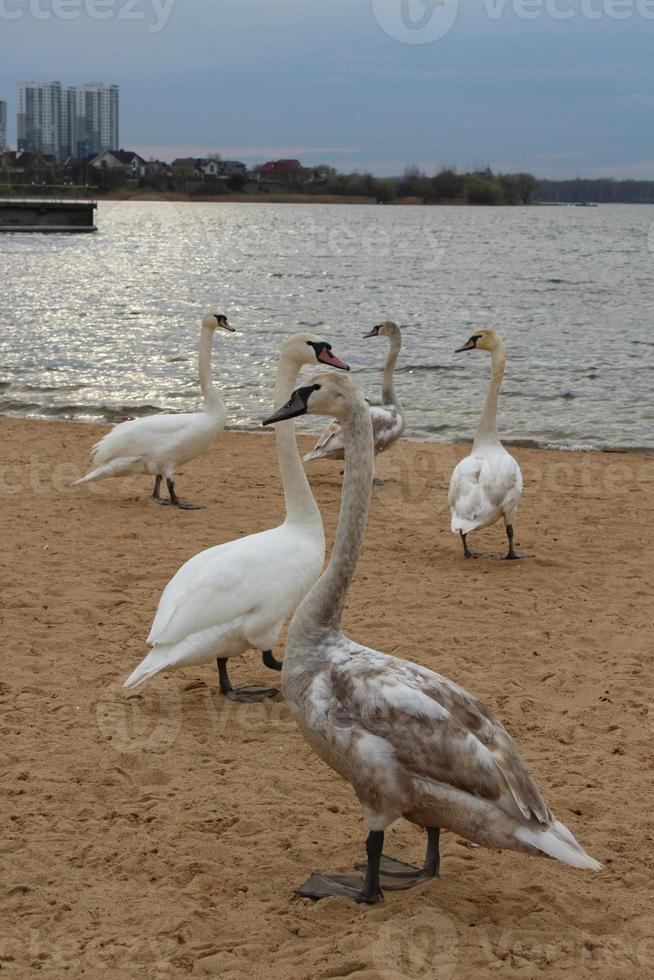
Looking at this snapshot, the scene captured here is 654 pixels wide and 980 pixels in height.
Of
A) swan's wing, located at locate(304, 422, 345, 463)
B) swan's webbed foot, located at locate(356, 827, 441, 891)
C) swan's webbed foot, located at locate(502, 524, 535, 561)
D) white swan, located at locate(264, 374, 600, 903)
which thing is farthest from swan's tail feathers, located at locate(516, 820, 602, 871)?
swan's wing, located at locate(304, 422, 345, 463)

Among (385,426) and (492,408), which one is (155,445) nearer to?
(385,426)

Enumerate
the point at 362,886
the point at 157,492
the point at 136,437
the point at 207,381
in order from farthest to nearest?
the point at 207,381, the point at 157,492, the point at 136,437, the point at 362,886

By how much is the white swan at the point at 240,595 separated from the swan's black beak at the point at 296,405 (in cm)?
124

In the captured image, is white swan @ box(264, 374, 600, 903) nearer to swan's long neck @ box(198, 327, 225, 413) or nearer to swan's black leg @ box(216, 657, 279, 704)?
swan's black leg @ box(216, 657, 279, 704)

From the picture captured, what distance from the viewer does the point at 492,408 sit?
973 centimetres

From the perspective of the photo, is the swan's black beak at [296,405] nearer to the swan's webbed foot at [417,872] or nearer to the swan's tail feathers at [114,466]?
the swan's webbed foot at [417,872]

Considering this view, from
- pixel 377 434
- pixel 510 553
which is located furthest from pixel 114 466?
pixel 510 553

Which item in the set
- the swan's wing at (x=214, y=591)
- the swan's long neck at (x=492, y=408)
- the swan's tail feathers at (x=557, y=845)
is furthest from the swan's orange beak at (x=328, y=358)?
the swan's long neck at (x=492, y=408)

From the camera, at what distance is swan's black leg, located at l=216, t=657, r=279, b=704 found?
5.90 metres

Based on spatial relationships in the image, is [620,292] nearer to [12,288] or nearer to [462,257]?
[12,288]

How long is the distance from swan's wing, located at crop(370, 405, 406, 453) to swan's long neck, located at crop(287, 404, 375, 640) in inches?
294

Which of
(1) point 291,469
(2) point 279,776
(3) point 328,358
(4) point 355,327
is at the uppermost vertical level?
(3) point 328,358

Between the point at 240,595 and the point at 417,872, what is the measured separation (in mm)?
1831

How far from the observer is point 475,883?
13.6ft
